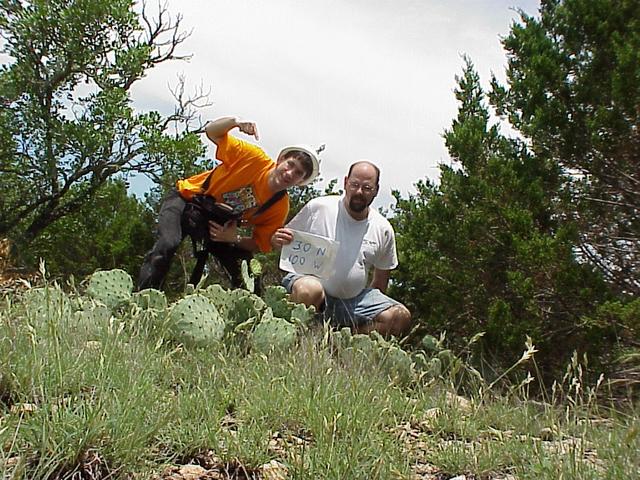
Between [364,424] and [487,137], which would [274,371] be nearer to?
[364,424]

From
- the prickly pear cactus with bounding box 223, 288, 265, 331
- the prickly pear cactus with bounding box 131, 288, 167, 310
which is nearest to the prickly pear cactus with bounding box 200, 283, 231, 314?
the prickly pear cactus with bounding box 223, 288, 265, 331

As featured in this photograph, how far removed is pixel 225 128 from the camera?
454cm

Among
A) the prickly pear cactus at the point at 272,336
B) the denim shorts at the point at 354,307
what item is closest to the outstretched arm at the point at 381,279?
the denim shorts at the point at 354,307

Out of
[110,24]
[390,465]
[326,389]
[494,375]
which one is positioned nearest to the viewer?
[390,465]

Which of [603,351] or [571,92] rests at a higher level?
[571,92]

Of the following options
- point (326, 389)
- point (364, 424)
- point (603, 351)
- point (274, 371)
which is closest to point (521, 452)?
point (364, 424)

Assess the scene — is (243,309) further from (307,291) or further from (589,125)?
(589,125)

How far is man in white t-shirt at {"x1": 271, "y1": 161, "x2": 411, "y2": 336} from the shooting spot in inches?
177

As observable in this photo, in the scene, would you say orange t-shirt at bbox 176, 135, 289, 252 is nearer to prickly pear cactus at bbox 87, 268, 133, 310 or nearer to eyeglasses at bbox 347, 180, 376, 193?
eyeglasses at bbox 347, 180, 376, 193

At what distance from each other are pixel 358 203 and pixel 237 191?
85 centimetres

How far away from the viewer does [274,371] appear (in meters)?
2.85

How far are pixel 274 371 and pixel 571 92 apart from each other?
299cm

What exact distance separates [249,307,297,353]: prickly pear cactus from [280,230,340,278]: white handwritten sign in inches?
43.1

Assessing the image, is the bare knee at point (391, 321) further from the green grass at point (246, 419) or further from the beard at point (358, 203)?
the green grass at point (246, 419)
